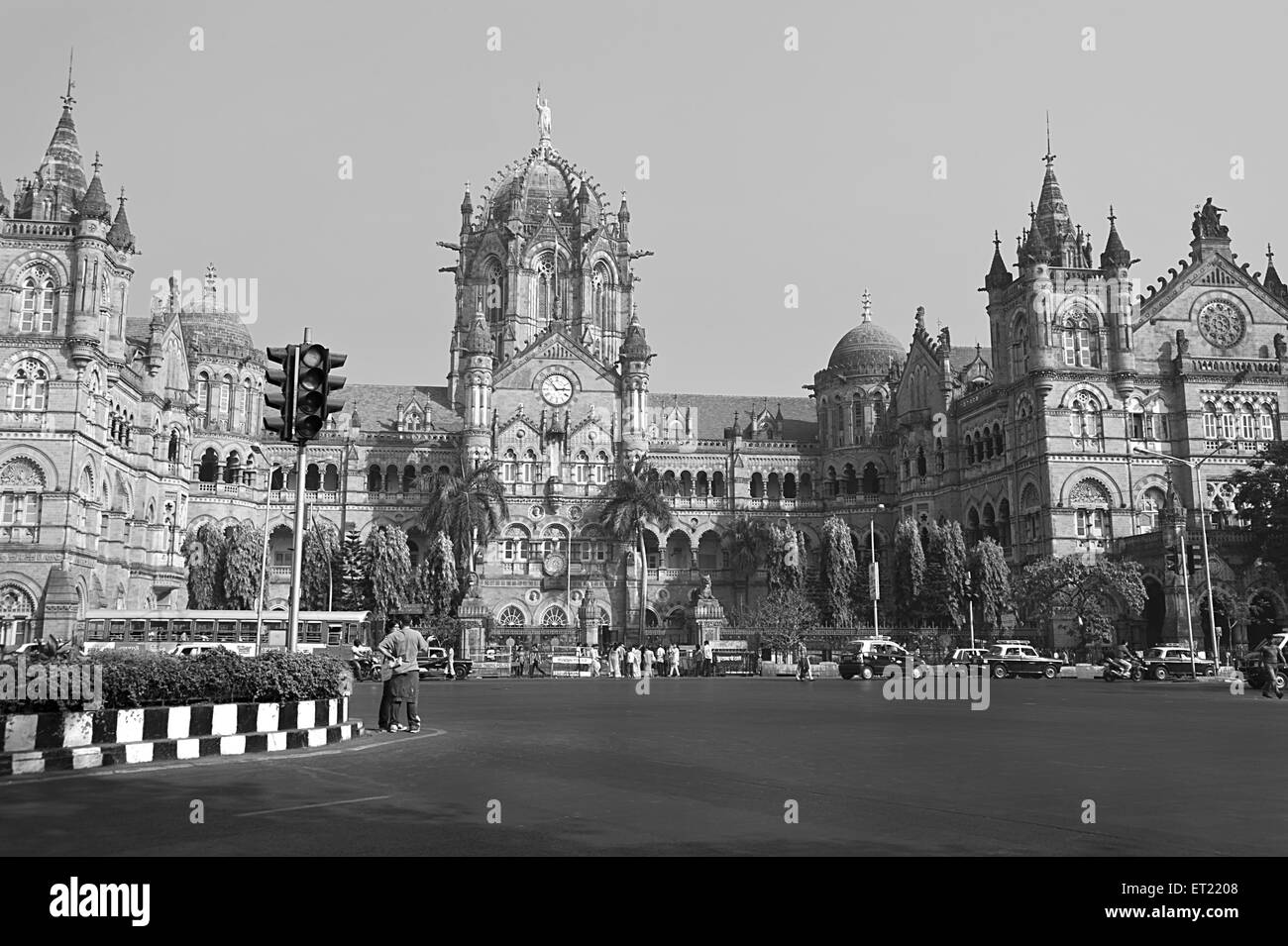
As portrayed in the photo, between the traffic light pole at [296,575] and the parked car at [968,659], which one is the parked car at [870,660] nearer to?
the parked car at [968,659]

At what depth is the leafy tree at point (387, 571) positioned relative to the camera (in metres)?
61.5

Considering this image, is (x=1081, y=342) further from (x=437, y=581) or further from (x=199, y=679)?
(x=199, y=679)

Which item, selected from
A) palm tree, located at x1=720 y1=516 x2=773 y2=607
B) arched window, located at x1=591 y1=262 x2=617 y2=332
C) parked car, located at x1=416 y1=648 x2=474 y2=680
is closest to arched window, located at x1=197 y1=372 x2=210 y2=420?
arched window, located at x1=591 y1=262 x2=617 y2=332

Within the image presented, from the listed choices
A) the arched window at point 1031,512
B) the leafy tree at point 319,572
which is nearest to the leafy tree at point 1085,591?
the arched window at point 1031,512

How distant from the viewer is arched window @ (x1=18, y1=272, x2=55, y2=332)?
5625 centimetres

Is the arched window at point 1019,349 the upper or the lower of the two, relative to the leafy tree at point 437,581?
upper

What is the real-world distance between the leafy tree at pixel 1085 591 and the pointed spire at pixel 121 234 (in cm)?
4802

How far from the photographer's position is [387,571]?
6203 centimetres

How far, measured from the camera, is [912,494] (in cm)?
7325

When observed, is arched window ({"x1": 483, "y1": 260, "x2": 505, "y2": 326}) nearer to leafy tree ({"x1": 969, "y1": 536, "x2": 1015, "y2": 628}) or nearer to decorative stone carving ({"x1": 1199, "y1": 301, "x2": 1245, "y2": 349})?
leafy tree ({"x1": 969, "y1": 536, "x2": 1015, "y2": 628})

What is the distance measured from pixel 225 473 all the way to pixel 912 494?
42717 mm

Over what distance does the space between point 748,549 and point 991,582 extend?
1838 centimetres

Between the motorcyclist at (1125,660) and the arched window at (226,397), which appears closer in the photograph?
the motorcyclist at (1125,660)
